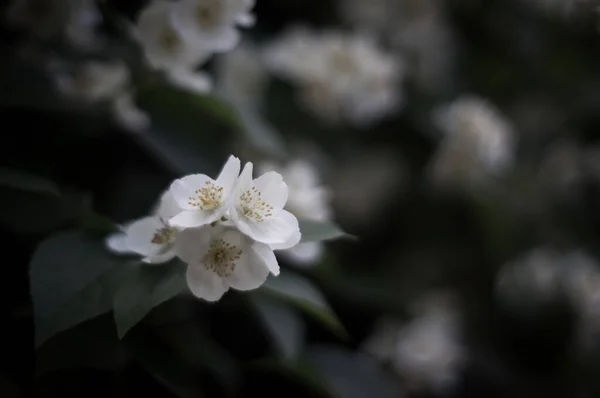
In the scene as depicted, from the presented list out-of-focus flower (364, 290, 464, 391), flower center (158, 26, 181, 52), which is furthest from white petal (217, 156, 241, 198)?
out-of-focus flower (364, 290, 464, 391)

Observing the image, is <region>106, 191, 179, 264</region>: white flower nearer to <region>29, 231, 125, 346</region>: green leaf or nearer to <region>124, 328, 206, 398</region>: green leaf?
<region>29, 231, 125, 346</region>: green leaf

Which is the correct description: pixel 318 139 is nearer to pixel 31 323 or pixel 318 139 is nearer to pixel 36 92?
pixel 36 92

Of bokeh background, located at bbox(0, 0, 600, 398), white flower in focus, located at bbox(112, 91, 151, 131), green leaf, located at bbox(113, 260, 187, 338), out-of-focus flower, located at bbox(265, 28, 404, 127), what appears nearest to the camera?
green leaf, located at bbox(113, 260, 187, 338)

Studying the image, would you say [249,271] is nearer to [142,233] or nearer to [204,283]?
[204,283]

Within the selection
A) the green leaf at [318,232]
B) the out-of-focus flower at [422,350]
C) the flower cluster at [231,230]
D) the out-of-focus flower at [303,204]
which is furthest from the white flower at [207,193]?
the out-of-focus flower at [422,350]

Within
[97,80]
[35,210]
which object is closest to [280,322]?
[35,210]

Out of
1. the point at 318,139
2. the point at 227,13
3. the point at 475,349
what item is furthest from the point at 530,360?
the point at 227,13
